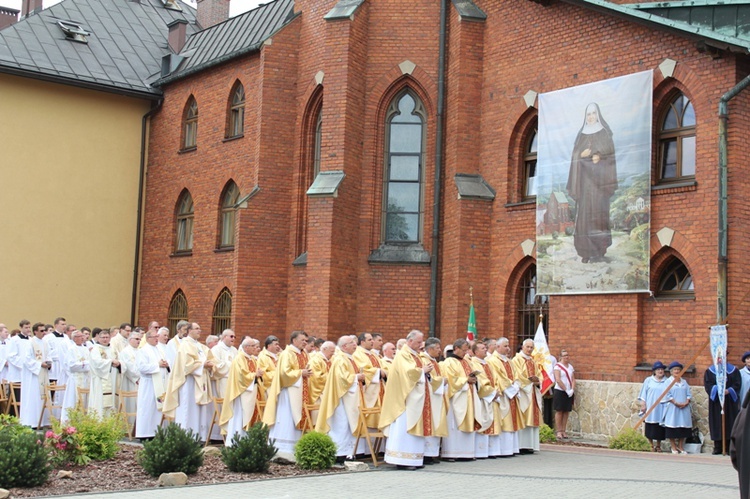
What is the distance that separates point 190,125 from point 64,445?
1831 centimetres

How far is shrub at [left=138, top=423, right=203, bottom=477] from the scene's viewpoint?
13133 millimetres

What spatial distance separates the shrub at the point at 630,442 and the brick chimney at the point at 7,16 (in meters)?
25.4

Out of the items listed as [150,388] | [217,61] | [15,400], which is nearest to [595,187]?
[150,388]

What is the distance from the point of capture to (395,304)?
23969 millimetres

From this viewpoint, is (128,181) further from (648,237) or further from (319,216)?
(648,237)

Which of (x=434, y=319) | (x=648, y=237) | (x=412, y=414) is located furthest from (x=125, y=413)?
(x=648, y=237)

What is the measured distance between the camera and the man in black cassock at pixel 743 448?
5957 millimetres

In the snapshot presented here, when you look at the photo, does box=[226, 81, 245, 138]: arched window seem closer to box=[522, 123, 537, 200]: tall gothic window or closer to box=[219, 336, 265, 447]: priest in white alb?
box=[522, 123, 537, 200]: tall gothic window

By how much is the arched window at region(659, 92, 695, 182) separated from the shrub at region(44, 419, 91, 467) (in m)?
11.3

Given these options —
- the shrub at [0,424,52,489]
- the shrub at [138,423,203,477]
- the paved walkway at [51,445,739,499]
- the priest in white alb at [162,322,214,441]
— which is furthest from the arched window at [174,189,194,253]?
→ the shrub at [0,424,52,489]

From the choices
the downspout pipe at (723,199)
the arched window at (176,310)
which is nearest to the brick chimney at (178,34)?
the arched window at (176,310)

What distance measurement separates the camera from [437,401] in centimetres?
1566

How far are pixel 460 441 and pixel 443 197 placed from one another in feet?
28.1

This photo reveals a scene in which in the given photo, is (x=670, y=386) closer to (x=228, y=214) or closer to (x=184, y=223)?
(x=228, y=214)
